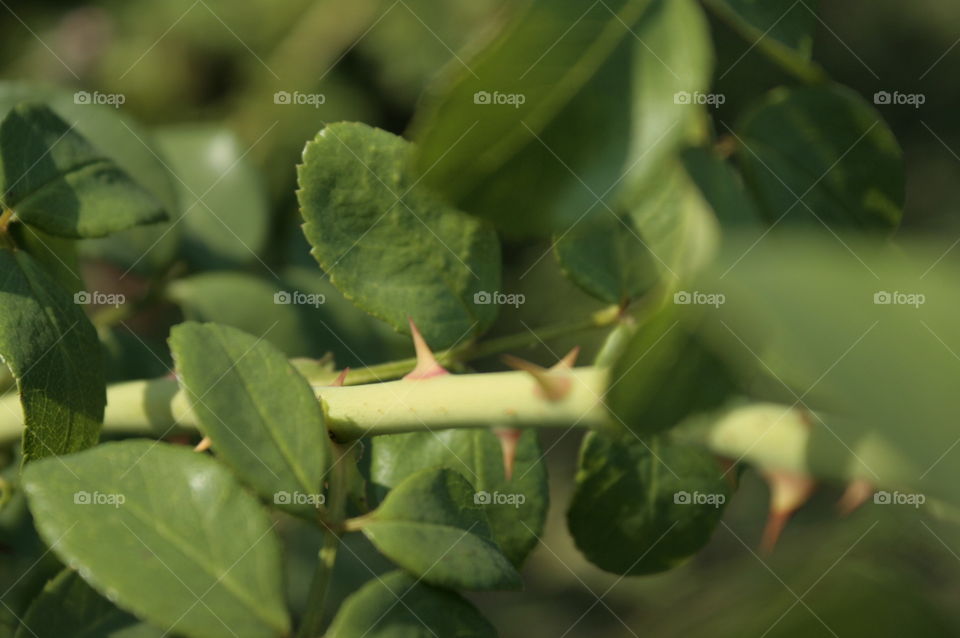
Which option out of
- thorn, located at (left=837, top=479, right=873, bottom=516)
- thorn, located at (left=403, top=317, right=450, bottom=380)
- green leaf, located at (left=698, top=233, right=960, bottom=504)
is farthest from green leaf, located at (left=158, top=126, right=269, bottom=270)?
green leaf, located at (left=698, top=233, right=960, bottom=504)

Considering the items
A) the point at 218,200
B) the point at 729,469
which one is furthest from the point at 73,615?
the point at 218,200

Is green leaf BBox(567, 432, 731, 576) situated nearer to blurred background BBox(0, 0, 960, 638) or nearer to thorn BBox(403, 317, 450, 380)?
thorn BBox(403, 317, 450, 380)

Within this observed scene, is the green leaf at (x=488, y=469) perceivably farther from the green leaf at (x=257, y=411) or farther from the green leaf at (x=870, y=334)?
the green leaf at (x=870, y=334)

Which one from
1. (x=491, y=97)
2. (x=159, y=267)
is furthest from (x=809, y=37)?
(x=159, y=267)

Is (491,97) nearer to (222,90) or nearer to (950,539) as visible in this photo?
(950,539)

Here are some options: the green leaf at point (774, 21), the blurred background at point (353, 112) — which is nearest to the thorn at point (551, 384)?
the green leaf at point (774, 21)

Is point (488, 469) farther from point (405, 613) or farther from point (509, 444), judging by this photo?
point (405, 613)
